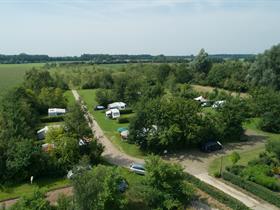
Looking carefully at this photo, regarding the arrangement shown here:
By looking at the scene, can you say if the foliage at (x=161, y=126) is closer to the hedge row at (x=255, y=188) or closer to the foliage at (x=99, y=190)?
the hedge row at (x=255, y=188)

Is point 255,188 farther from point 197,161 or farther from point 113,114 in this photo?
point 113,114

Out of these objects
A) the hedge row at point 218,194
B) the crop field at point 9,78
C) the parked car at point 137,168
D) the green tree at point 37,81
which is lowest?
the crop field at point 9,78

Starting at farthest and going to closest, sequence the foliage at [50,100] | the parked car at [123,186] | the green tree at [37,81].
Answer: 1. the green tree at [37,81]
2. the foliage at [50,100]
3. the parked car at [123,186]

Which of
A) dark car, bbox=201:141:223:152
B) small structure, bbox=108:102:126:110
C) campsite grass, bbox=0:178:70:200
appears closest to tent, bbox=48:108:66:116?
small structure, bbox=108:102:126:110

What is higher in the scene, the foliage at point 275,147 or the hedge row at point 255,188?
the foliage at point 275,147

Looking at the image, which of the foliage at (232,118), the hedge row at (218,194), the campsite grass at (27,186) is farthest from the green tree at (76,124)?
the foliage at (232,118)

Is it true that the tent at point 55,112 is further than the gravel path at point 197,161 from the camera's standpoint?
Yes

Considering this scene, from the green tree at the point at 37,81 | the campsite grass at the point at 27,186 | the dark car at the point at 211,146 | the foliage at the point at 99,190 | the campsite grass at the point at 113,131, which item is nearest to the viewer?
the foliage at the point at 99,190

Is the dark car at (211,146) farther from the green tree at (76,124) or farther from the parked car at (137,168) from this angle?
the green tree at (76,124)
